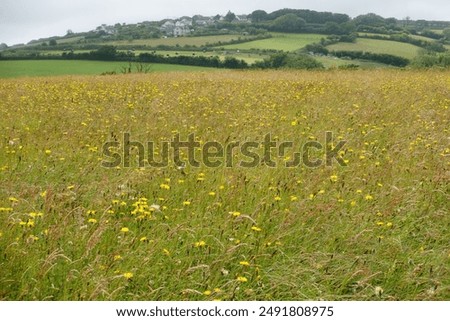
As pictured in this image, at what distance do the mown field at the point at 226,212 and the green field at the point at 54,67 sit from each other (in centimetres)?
779

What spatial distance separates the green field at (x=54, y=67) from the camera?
46.4ft

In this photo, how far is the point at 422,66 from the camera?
45.2ft

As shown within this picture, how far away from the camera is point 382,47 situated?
493 inches

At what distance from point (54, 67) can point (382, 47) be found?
37.0 feet

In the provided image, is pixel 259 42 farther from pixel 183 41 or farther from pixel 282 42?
pixel 183 41

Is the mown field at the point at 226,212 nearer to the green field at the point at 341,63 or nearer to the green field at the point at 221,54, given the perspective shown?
the green field at the point at 341,63

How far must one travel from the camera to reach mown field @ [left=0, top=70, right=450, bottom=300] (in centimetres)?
265

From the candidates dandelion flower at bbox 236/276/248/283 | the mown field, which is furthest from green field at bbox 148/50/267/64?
dandelion flower at bbox 236/276/248/283

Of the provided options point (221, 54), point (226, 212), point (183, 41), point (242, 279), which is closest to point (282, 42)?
point (183, 41)

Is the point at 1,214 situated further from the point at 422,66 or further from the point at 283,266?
the point at 422,66

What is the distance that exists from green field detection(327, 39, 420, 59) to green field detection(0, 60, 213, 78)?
7566 mm

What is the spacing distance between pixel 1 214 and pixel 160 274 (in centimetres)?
145

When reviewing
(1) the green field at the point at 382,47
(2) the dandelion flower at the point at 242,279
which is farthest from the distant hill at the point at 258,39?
(2) the dandelion flower at the point at 242,279
